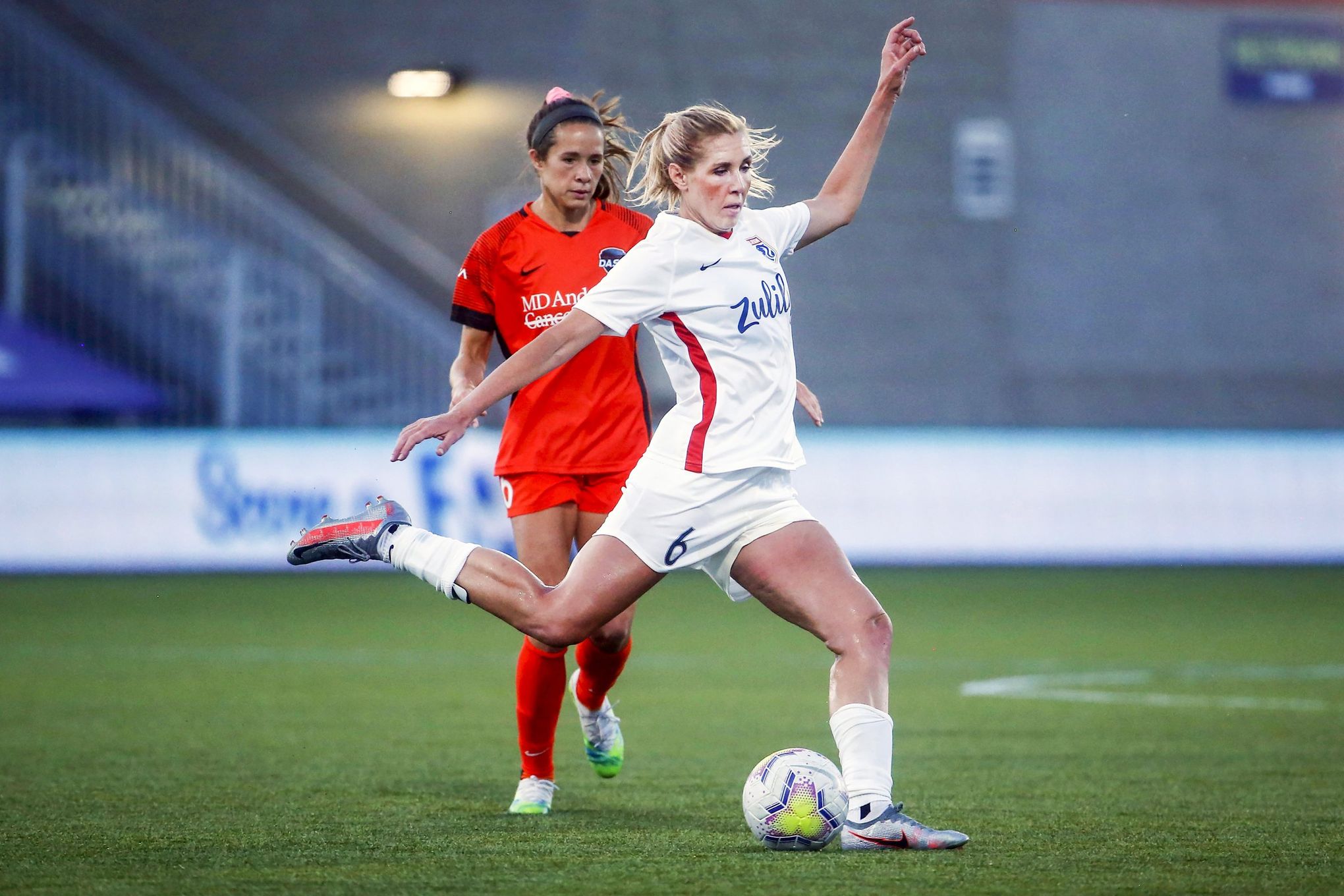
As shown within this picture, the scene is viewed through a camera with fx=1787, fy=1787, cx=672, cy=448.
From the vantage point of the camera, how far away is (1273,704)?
8047 mm

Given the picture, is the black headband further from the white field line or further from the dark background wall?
the dark background wall

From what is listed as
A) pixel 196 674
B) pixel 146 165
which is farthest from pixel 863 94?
pixel 196 674

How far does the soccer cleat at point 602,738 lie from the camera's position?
597 centimetres

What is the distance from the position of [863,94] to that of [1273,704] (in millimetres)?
13446

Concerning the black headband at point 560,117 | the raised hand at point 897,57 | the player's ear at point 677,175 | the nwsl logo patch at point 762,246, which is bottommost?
the nwsl logo patch at point 762,246

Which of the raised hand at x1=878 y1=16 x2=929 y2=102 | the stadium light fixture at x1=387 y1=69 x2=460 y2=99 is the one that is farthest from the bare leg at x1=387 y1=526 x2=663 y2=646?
the stadium light fixture at x1=387 y1=69 x2=460 y2=99

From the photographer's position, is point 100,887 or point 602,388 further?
point 602,388

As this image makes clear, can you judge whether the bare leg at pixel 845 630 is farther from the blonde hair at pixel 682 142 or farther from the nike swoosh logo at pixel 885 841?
the blonde hair at pixel 682 142

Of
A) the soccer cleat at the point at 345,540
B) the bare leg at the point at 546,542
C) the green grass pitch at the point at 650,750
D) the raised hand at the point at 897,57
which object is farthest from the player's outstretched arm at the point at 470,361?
the raised hand at the point at 897,57

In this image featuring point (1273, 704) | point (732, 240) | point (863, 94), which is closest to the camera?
A: point (732, 240)

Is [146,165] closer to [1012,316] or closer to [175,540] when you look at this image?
[175,540]

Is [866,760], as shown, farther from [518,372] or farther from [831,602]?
[518,372]

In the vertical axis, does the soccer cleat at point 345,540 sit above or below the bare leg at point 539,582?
above

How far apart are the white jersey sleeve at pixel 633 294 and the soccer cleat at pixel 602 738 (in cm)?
185
